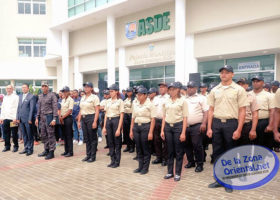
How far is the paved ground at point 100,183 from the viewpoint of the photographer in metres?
4.12

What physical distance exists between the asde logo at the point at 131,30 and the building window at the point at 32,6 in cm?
1213

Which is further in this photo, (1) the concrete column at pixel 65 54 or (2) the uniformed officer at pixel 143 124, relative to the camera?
(1) the concrete column at pixel 65 54

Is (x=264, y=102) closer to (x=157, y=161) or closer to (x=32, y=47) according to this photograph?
(x=157, y=161)

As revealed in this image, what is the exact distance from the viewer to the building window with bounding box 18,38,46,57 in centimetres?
2330

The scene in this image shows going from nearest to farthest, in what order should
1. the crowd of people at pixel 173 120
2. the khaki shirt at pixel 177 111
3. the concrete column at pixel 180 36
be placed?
the crowd of people at pixel 173 120 < the khaki shirt at pixel 177 111 < the concrete column at pixel 180 36

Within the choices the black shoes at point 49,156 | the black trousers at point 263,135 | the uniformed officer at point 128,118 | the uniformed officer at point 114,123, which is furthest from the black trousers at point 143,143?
the black shoes at point 49,156

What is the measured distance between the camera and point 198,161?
5.41m

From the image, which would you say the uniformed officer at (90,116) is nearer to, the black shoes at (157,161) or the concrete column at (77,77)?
the black shoes at (157,161)

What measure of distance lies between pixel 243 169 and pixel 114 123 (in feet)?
9.46

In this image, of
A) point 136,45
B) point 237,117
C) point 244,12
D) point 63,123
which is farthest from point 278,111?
point 136,45

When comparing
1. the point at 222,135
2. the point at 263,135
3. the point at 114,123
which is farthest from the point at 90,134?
the point at 263,135

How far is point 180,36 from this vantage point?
1251 cm

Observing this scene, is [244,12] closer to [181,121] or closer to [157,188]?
[181,121]

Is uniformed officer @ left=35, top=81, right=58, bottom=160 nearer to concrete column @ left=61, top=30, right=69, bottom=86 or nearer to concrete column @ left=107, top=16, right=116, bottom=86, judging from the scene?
concrete column @ left=107, top=16, right=116, bottom=86
